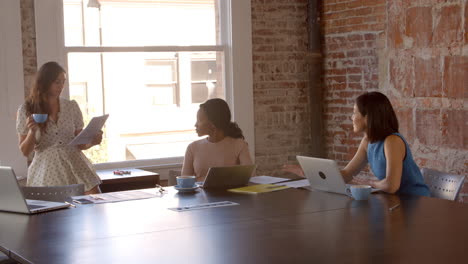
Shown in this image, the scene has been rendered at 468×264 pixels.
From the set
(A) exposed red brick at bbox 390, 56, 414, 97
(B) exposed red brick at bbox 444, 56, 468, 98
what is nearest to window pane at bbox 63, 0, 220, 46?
(A) exposed red brick at bbox 390, 56, 414, 97

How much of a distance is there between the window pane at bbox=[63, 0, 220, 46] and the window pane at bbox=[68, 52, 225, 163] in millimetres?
141

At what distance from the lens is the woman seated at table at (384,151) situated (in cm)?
456

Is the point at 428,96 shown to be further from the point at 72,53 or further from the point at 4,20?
the point at 4,20

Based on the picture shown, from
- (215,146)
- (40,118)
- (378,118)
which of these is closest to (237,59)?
(215,146)

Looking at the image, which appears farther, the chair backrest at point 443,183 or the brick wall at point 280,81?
the brick wall at point 280,81

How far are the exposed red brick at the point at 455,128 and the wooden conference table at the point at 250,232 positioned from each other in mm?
1978

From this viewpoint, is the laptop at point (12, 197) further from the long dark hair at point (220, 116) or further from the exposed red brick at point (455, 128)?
the exposed red brick at point (455, 128)

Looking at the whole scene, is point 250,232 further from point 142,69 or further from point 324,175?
point 142,69

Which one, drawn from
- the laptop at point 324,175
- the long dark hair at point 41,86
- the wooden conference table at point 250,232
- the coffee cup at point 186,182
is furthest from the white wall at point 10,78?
the laptop at point 324,175

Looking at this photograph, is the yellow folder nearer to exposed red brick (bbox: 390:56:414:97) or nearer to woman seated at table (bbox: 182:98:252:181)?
woman seated at table (bbox: 182:98:252:181)

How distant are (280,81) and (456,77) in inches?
90.0

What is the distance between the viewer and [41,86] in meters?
5.43

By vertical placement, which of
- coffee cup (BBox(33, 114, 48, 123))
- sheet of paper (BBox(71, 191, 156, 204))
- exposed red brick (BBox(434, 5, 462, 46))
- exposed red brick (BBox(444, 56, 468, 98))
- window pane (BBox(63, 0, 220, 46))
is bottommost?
sheet of paper (BBox(71, 191, 156, 204))

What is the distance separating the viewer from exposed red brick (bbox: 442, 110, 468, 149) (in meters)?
5.91
